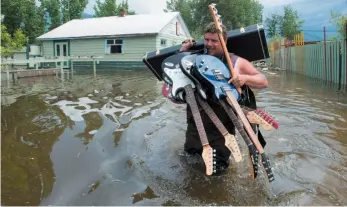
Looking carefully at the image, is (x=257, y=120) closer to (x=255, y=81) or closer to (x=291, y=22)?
(x=255, y=81)

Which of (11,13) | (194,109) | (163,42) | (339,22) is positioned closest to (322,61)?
(339,22)

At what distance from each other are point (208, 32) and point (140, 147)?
6.47 ft

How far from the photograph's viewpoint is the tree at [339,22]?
10.6 metres

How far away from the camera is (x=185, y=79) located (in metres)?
3.41

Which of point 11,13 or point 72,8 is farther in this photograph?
point 72,8

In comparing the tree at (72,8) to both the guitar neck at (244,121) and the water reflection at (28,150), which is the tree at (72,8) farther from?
the guitar neck at (244,121)

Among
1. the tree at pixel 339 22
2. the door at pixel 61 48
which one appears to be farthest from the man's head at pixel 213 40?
the door at pixel 61 48

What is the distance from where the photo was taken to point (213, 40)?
3523 mm

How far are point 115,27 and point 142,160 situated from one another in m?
21.7

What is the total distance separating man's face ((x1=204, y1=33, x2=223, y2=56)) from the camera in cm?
351

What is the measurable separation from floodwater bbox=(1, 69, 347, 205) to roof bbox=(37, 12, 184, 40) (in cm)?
1639

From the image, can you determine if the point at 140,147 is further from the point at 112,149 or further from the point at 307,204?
the point at 307,204

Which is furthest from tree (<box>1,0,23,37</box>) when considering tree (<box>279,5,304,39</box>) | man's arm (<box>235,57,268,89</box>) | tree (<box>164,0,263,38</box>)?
tree (<box>279,5,304,39</box>)

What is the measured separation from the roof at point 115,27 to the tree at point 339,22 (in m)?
11.7
